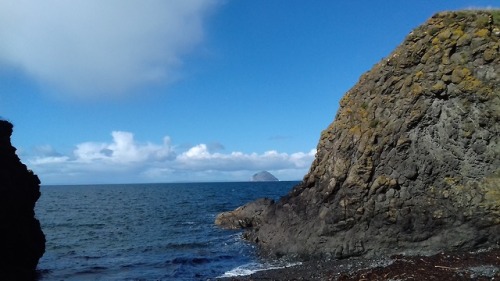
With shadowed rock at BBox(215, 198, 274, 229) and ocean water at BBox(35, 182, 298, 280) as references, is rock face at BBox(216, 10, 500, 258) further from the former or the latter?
shadowed rock at BBox(215, 198, 274, 229)

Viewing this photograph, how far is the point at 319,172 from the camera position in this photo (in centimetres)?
2975

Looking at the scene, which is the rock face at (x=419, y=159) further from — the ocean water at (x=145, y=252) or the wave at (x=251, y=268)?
the ocean water at (x=145, y=252)

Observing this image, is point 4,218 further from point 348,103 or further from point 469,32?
point 469,32

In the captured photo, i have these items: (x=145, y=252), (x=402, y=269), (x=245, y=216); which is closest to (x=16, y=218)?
(x=145, y=252)

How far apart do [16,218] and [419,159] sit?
1186 inches

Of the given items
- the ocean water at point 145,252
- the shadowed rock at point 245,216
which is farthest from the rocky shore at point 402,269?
the shadowed rock at point 245,216

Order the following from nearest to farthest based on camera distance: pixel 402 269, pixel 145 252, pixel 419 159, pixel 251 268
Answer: pixel 402 269 → pixel 419 159 → pixel 251 268 → pixel 145 252

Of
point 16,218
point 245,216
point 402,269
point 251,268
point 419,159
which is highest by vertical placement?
point 419,159

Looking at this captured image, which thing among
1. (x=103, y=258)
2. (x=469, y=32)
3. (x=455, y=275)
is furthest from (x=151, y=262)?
(x=469, y=32)

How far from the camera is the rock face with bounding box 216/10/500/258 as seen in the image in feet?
76.8

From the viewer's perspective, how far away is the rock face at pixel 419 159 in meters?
23.4

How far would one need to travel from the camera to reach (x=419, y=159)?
2508cm

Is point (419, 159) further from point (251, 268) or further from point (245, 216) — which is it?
point (245, 216)

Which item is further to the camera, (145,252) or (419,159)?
(145,252)
